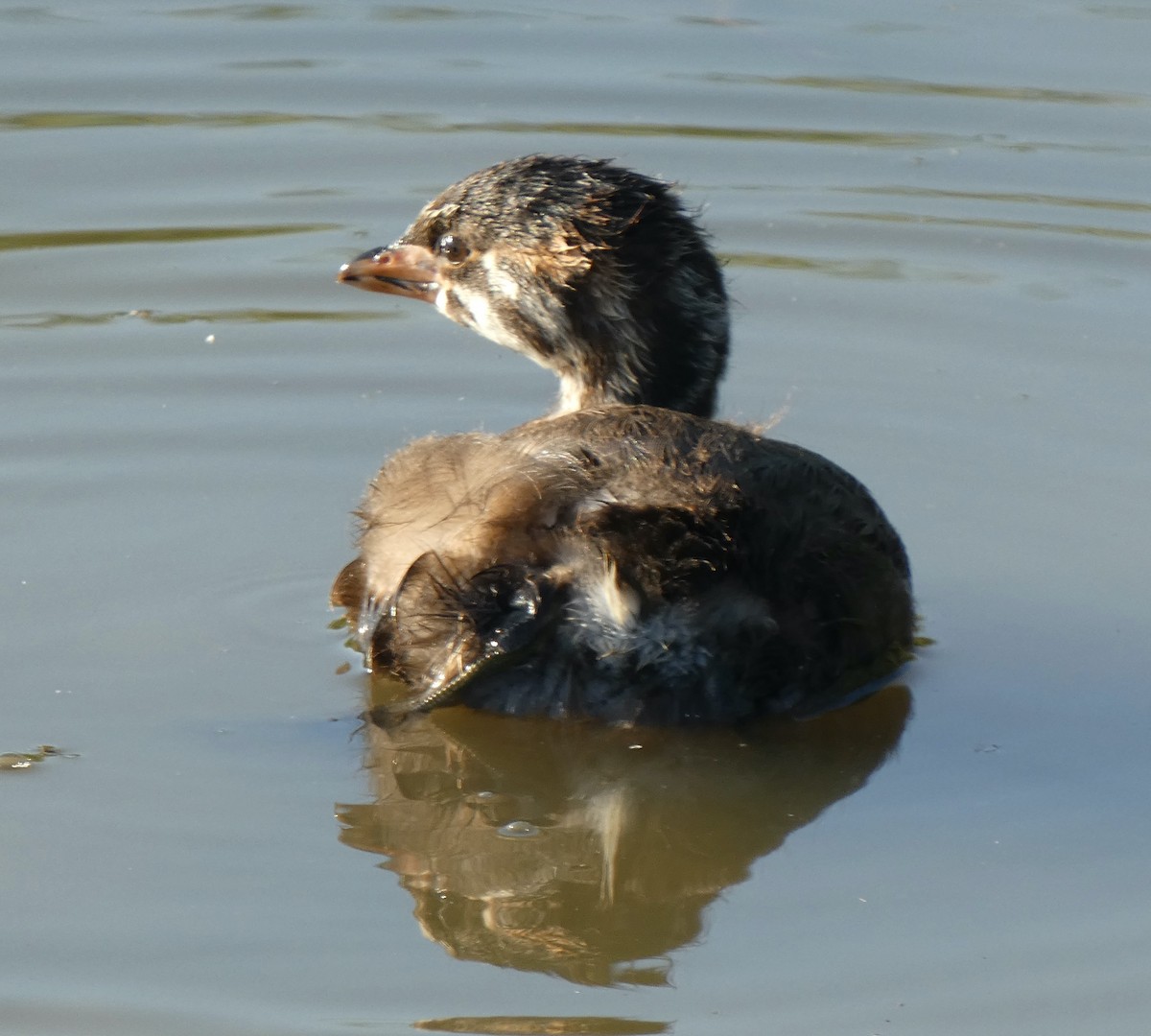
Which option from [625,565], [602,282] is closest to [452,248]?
[602,282]

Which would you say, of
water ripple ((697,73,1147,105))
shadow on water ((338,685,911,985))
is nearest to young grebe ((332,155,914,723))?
shadow on water ((338,685,911,985))

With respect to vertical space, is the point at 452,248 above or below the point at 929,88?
below

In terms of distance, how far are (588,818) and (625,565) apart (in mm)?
658

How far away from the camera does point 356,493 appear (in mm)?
6809

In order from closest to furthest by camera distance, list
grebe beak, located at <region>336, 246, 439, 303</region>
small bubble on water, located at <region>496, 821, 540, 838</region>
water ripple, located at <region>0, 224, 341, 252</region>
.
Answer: small bubble on water, located at <region>496, 821, 540, 838</region> → grebe beak, located at <region>336, 246, 439, 303</region> → water ripple, located at <region>0, 224, 341, 252</region>

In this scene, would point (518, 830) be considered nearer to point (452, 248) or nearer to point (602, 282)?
point (602, 282)

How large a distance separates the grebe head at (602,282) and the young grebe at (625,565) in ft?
0.04

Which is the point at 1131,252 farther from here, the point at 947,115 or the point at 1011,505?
the point at 1011,505

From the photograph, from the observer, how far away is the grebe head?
19.4 ft

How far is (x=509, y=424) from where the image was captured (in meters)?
7.39

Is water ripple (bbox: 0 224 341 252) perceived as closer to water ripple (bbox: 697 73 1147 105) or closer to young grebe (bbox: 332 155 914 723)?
water ripple (bbox: 697 73 1147 105)

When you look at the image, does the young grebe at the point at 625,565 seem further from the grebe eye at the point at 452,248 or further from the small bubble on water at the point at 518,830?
the grebe eye at the point at 452,248

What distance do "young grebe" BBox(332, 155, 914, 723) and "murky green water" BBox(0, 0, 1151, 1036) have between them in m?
0.27

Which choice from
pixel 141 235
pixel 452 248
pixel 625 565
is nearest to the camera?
pixel 625 565
